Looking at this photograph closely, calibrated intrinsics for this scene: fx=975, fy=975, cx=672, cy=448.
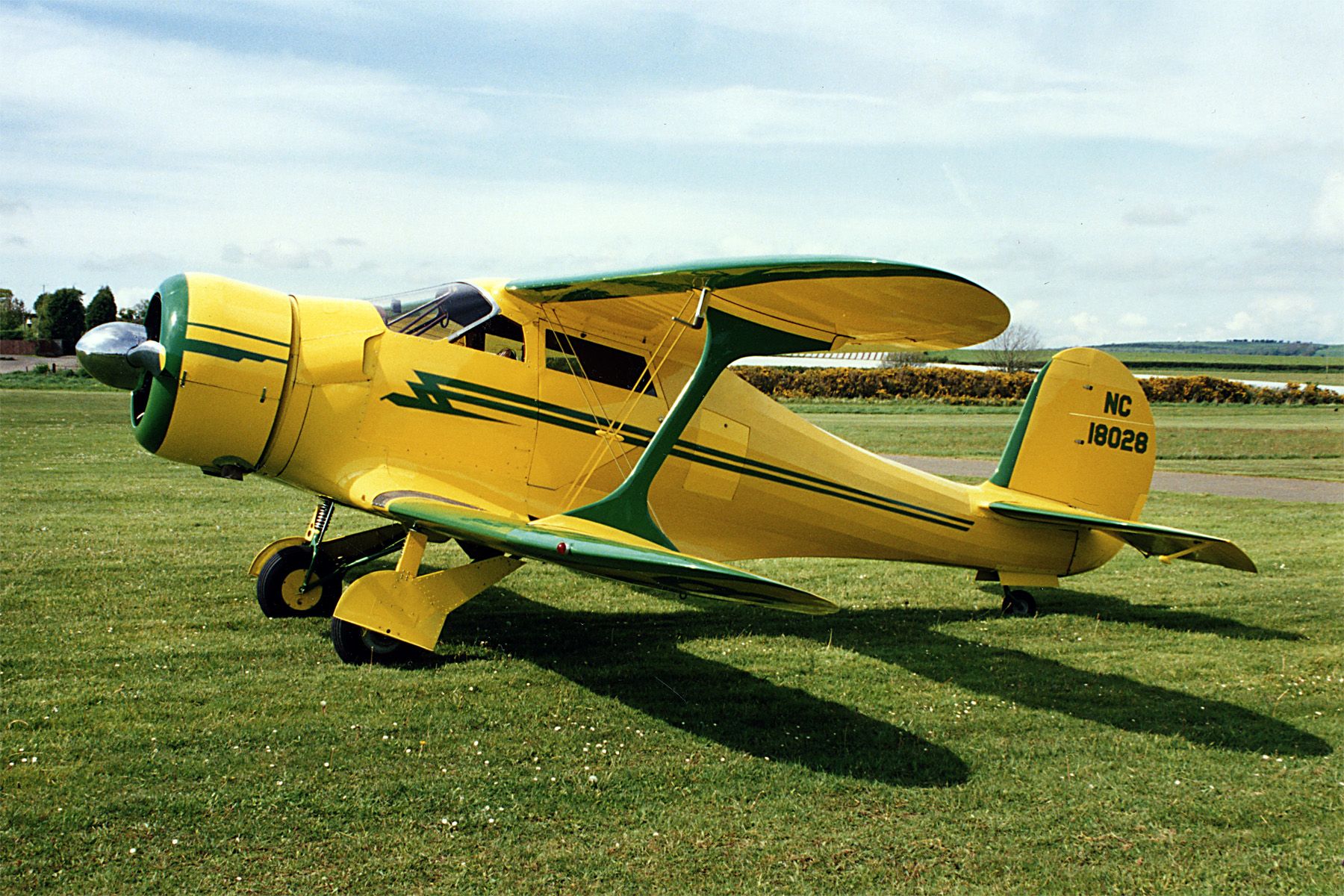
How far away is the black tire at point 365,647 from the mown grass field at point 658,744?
0.15 m

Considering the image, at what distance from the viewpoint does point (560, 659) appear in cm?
670

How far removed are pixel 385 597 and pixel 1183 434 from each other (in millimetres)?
30625

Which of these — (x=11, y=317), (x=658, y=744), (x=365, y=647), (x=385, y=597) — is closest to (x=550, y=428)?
(x=385, y=597)

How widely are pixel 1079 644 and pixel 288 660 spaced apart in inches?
231

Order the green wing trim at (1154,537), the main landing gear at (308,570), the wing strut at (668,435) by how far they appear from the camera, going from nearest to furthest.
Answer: the wing strut at (668,435), the green wing trim at (1154,537), the main landing gear at (308,570)

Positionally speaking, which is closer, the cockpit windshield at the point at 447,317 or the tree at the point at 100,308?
the cockpit windshield at the point at 447,317

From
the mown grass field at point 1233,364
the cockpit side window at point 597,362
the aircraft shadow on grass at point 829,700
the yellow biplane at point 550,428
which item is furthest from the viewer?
the mown grass field at point 1233,364

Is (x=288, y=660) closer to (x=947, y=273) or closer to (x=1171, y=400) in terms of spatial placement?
(x=947, y=273)

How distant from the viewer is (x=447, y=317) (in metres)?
6.66

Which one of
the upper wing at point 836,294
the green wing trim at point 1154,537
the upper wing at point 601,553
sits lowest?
the upper wing at point 601,553

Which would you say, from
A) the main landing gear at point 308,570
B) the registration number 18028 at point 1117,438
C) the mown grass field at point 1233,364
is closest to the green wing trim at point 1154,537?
the registration number 18028 at point 1117,438

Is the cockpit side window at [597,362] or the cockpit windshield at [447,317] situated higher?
the cockpit windshield at [447,317]

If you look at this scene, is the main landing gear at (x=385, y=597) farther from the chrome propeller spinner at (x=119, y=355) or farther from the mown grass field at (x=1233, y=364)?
the mown grass field at (x=1233, y=364)

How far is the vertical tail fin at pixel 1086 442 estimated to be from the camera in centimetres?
861
